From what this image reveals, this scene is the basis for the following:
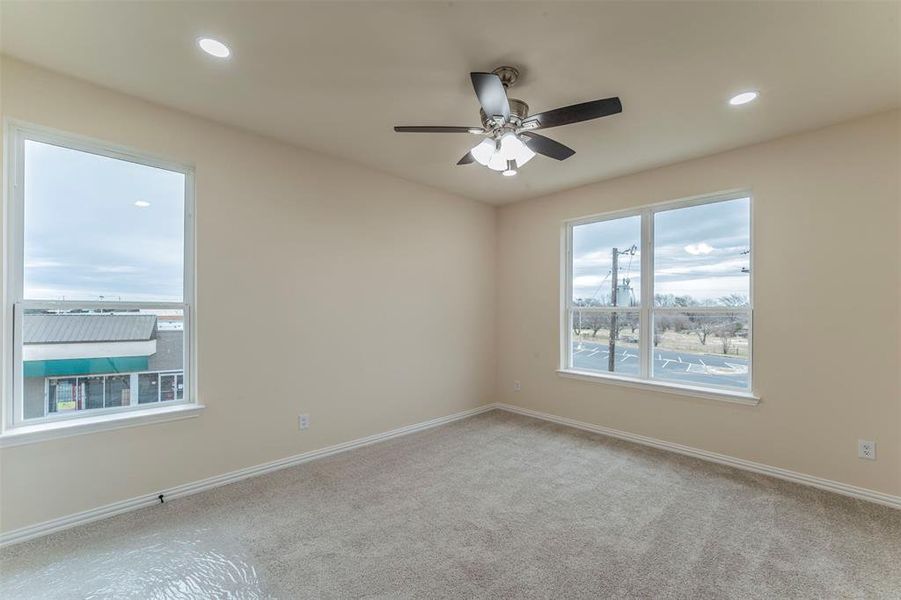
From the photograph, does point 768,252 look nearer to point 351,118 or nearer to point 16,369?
point 351,118

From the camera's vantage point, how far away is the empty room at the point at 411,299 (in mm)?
1932

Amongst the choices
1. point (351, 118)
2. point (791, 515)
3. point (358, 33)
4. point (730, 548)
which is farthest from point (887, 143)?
point (351, 118)

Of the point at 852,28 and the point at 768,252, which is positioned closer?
the point at 852,28

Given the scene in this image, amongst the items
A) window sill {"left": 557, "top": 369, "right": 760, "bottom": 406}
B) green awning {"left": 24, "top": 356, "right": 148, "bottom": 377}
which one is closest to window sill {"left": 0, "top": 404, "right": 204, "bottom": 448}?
green awning {"left": 24, "top": 356, "right": 148, "bottom": 377}

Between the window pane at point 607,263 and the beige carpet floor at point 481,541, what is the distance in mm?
1753

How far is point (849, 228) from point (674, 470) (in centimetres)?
219

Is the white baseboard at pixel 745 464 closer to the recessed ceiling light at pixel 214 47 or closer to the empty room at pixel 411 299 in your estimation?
the empty room at pixel 411 299

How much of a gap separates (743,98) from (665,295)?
181 centimetres

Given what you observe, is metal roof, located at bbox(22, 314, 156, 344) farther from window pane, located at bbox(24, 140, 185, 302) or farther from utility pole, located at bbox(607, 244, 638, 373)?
utility pole, located at bbox(607, 244, 638, 373)

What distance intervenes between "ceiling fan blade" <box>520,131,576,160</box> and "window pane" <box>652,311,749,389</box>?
7.10ft

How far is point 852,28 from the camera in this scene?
1859 mm

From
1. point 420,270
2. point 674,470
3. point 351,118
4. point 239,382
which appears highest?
point 351,118

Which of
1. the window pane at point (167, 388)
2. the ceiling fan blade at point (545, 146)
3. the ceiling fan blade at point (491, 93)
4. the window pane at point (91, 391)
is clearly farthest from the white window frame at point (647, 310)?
the window pane at point (91, 391)

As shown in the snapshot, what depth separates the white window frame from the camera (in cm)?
328
